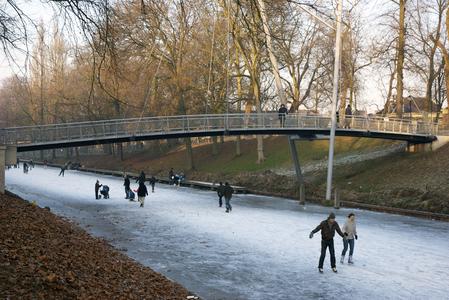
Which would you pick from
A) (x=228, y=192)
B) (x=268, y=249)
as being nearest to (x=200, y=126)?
(x=228, y=192)

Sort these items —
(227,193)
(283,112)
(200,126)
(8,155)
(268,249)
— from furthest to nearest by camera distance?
(200,126) < (283,112) < (227,193) < (8,155) < (268,249)

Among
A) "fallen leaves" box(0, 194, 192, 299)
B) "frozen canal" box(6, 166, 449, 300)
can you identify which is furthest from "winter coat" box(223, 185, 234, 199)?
"fallen leaves" box(0, 194, 192, 299)

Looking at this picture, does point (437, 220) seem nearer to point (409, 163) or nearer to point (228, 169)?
point (409, 163)

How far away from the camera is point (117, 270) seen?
8430 millimetres

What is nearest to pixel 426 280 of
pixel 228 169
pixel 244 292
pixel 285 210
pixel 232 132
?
pixel 244 292

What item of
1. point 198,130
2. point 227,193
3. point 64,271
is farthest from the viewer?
point 198,130

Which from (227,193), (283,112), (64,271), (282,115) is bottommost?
(227,193)

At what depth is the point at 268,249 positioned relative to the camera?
12.5 m

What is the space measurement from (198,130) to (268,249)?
44.1ft

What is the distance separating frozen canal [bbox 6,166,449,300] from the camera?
8.94 meters

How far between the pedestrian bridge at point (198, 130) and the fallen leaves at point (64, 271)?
13.8 m

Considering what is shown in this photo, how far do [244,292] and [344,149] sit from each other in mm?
31684

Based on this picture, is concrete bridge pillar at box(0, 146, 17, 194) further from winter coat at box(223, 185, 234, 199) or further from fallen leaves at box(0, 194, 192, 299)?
winter coat at box(223, 185, 234, 199)

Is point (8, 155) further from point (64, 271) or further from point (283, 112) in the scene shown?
point (283, 112)
